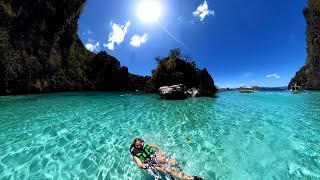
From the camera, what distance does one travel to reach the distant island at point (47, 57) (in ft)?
135

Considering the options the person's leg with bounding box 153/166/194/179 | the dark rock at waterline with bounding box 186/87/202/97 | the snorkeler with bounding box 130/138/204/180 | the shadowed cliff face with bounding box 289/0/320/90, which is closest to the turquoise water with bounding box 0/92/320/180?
the snorkeler with bounding box 130/138/204/180

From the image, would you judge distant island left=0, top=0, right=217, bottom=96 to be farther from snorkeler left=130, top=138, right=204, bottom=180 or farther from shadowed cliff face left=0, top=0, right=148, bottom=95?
snorkeler left=130, top=138, right=204, bottom=180

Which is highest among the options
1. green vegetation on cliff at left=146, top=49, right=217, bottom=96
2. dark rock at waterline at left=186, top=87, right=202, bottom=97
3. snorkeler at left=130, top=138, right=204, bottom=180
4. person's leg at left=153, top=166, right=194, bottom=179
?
green vegetation on cliff at left=146, top=49, right=217, bottom=96

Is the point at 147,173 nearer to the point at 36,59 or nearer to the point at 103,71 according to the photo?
the point at 36,59

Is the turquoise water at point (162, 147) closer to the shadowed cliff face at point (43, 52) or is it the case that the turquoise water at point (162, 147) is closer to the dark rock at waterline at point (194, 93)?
the dark rock at waterline at point (194, 93)

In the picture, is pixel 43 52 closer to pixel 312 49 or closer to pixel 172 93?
pixel 172 93

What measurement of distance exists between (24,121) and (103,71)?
66.6m

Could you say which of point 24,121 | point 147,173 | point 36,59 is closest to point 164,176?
point 147,173

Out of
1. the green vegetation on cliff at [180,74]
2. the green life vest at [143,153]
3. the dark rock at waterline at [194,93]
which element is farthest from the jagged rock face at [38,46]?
the green life vest at [143,153]

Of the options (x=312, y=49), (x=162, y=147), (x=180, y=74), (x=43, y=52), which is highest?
(x=312, y=49)

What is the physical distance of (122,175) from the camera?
6.48 metres

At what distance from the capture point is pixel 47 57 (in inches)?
2093

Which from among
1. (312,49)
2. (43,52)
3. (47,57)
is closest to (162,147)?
(43,52)

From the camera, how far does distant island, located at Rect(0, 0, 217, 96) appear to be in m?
41.2
